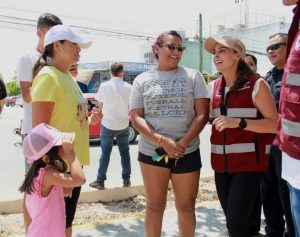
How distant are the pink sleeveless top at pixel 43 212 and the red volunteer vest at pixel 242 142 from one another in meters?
1.31

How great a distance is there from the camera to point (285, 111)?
1867 millimetres

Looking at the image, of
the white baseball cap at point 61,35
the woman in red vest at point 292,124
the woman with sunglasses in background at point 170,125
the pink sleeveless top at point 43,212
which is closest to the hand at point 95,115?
the woman with sunglasses in background at point 170,125

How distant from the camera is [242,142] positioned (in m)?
3.10

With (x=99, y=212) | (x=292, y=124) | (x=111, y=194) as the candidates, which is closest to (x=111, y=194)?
(x=111, y=194)

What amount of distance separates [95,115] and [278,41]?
1.92 meters

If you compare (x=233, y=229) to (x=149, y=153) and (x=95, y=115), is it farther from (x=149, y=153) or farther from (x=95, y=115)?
(x=95, y=115)

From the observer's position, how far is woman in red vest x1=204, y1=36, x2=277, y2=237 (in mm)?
2975

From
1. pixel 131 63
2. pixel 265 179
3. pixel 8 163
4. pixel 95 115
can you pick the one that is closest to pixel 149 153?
pixel 95 115

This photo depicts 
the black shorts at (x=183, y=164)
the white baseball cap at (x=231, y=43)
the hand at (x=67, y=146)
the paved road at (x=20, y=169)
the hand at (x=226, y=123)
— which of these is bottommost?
the paved road at (x=20, y=169)

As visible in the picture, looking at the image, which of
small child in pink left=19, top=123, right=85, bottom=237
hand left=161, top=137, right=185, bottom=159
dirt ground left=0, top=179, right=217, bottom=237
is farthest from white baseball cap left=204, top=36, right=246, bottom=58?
dirt ground left=0, top=179, right=217, bottom=237

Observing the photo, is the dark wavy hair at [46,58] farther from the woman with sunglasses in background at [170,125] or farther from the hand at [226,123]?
the hand at [226,123]

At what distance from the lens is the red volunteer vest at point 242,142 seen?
10.1 feet

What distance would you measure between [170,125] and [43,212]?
124cm

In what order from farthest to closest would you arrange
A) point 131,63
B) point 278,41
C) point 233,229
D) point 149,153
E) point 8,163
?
point 131,63 → point 8,163 → point 278,41 → point 149,153 → point 233,229
